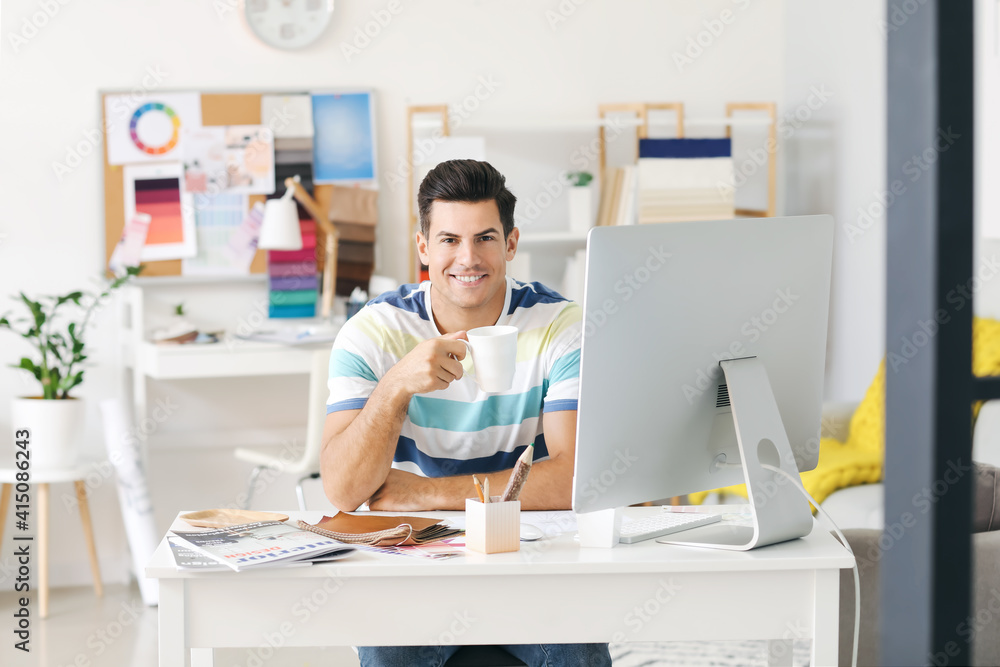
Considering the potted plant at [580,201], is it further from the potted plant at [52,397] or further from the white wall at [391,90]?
the potted plant at [52,397]

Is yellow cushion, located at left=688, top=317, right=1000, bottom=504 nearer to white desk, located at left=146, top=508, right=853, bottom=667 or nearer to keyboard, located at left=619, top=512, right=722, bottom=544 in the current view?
keyboard, located at left=619, top=512, right=722, bottom=544

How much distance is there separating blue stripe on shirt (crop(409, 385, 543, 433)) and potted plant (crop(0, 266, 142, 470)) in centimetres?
187

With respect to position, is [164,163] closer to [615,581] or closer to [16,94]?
[16,94]

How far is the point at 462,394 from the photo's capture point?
67.9 inches

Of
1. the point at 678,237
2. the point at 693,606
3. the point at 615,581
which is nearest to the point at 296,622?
the point at 615,581

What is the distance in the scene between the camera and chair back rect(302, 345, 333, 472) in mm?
3039

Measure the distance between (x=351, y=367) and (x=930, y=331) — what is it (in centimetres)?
126

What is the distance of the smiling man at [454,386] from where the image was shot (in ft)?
5.26

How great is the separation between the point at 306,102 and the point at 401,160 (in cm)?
41

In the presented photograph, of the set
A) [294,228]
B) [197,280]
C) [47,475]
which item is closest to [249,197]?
[294,228]

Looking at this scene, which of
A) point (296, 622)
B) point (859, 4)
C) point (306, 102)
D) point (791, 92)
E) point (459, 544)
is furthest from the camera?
point (791, 92)

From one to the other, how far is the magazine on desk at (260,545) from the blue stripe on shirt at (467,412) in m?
0.40

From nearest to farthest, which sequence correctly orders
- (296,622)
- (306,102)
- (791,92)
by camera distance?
(296,622)
(306,102)
(791,92)

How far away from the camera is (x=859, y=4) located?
11.0 feet
